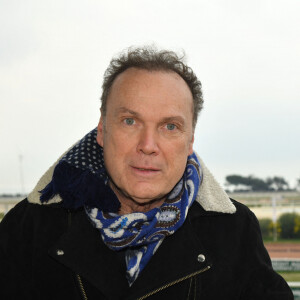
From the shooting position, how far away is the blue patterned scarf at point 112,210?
2.06 meters

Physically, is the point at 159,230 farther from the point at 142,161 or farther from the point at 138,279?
the point at 142,161

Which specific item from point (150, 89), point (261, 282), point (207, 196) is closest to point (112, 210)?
point (207, 196)

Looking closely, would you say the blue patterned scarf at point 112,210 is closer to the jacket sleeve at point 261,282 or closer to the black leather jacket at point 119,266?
the black leather jacket at point 119,266

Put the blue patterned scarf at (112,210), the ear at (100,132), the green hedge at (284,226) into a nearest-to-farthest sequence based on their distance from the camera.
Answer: the blue patterned scarf at (112,210), the ear at (100,132), the green hedge at (284,226)

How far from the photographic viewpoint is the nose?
1.89 m

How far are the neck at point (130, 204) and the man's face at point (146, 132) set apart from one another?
13 cm

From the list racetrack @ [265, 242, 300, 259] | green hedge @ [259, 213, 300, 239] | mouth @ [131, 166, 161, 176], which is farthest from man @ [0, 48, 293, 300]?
green hedge @ [259, 213, 300, 239]

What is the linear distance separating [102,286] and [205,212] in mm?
591

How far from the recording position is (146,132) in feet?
6.23

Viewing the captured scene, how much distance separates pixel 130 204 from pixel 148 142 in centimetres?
43

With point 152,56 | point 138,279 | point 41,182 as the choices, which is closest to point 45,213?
point 41,182

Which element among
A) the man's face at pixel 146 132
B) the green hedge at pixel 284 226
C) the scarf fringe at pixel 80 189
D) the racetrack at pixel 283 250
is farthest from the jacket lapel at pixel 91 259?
the green hedge at pixel 284 226

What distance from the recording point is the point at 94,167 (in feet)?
7.08

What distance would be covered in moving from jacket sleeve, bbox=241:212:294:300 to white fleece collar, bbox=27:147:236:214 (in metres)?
0.22
